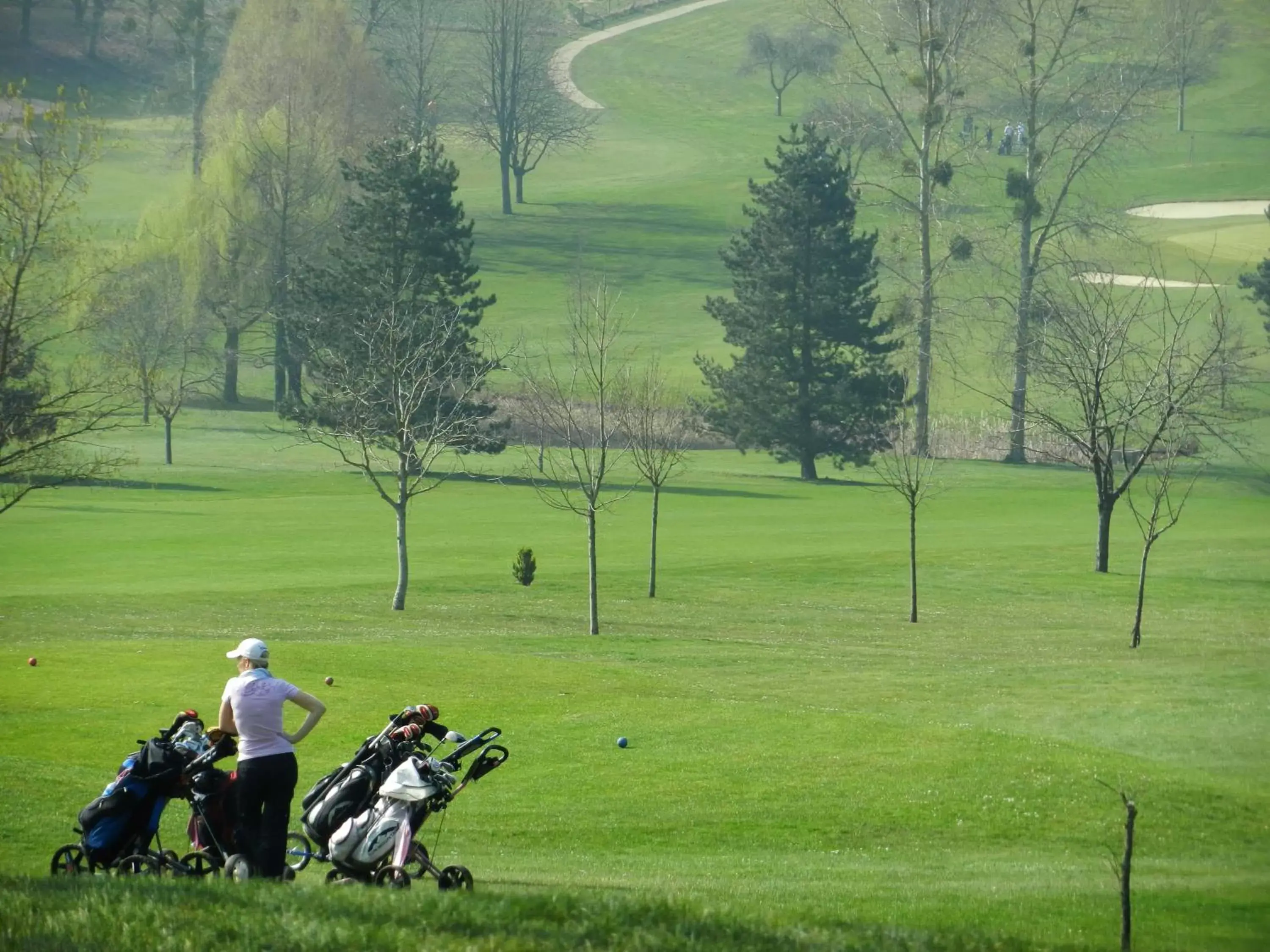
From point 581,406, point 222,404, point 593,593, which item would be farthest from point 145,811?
point 222,404

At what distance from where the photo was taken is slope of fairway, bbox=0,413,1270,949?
14508 mm

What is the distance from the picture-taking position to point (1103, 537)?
4188 cm

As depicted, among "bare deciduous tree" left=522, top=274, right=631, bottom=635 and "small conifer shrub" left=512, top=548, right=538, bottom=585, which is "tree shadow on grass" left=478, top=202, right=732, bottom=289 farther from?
"small conifer shrub" left=512, top=548, right=538, bottom=585

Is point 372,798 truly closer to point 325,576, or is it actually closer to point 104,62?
point 325,576

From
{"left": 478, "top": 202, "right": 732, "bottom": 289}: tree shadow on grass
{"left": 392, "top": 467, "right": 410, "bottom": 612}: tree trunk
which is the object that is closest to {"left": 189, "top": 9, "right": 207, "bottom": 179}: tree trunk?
{"left": 478, "top": 202, "right": 732, "bottom": 289}: tree shadow on grass

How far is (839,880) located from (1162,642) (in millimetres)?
19904

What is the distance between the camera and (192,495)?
182ft

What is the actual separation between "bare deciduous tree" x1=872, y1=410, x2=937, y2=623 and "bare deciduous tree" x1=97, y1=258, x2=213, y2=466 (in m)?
29.2

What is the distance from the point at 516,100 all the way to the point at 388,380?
60.0 metres

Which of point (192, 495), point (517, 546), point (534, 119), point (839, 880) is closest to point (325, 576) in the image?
point (517, 546)

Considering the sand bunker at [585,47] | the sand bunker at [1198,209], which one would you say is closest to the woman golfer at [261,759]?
the sand bunker at [1198,209]

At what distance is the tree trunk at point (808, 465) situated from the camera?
223 feet

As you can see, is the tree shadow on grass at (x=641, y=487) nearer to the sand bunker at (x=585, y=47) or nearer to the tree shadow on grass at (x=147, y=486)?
the tree shadow on grass at (x=147, y=486)

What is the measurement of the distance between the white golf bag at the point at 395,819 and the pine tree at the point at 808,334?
188ft
